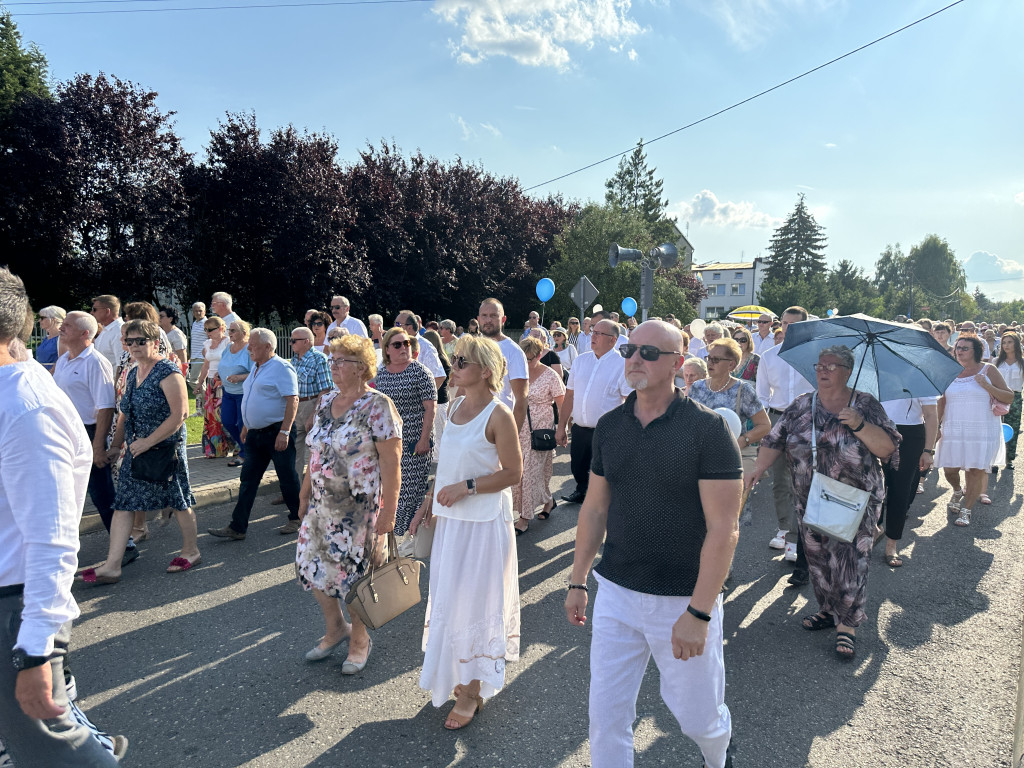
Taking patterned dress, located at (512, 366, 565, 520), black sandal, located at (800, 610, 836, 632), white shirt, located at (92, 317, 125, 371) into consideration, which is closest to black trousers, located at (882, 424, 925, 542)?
black sandal, located at (800, 610, 836, 632)

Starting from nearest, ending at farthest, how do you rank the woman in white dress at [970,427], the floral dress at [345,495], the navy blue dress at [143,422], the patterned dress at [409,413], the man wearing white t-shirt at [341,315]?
the floral dress at [345,495], the navy blue dress at [143,422], the patterned dress at [409,413], the woman in white dress at [970,427], the man wearing white t-shirt at [341,315]

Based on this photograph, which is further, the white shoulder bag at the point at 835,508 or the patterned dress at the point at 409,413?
the patterned dress at the point at 409,413

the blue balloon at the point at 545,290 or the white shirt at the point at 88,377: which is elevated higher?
the blue balloon at the point at 545,290

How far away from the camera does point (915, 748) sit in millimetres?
3023

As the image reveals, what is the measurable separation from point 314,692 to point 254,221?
64.1 feet

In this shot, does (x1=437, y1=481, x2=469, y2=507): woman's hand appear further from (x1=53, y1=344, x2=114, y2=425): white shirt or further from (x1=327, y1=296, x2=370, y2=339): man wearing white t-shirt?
(x1=327, y1=296, x2=370, y2=339): man wearing white t-shirt

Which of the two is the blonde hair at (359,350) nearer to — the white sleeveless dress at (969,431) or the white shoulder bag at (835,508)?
the white shoulder bag at (835,508)

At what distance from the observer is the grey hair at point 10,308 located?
1954mm

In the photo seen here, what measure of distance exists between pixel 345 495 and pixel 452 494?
2.41ft

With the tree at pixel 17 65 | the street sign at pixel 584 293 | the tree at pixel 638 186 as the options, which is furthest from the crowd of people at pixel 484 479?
the tree at pixel 638 186

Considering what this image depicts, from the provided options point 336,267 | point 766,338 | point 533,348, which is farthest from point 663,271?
point 533,348

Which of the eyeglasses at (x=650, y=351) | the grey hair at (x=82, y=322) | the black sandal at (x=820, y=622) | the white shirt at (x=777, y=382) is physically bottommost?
the black sandal at (x=820, y=622)

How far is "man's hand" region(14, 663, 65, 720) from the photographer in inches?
70.1

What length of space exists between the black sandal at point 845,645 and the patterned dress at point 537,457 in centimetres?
272
